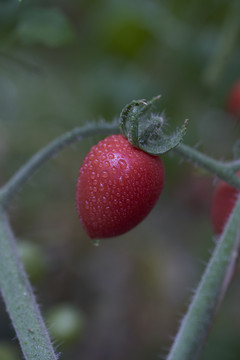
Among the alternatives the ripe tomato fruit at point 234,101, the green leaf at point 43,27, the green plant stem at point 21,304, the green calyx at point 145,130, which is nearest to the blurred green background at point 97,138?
the ripe tomato fruit at point 234,101

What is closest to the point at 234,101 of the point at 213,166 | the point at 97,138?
the point at 97,138

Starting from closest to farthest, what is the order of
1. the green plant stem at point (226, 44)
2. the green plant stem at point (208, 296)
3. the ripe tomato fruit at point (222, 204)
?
the green plant stem at point (208, 296), the ripe tomato fruit at point (222, 204), the green plant stem at point (226, 44)

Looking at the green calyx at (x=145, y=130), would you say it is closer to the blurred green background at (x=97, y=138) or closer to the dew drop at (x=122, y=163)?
the dew drop at (x=122, y=163)

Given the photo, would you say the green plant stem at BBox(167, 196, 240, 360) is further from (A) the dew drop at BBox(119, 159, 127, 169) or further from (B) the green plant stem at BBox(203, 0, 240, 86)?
(B) the green plant stem at BBox(203, 0, 240, 86)

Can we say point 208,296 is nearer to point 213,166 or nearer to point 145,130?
point 213,166

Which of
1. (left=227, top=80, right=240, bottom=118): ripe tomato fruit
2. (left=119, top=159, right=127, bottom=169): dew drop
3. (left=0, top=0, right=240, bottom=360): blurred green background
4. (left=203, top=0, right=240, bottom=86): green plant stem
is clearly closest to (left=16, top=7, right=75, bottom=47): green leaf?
(left=0, top=0, right=240, bottom=360): blurred green background

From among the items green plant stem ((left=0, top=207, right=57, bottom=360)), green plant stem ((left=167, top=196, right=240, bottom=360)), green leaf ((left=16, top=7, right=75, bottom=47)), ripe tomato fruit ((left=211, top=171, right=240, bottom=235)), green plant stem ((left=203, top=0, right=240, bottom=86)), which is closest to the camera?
green plant stem ((left=0, top=207, right=57, bottom=360))

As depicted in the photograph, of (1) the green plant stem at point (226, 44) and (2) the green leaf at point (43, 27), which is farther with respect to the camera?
(1) the green plant stem at point (226, 44)

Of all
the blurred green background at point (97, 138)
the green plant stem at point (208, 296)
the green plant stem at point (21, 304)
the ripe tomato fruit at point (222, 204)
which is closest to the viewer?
the green plant stem at point (21, 304)
